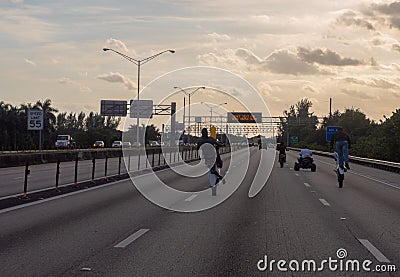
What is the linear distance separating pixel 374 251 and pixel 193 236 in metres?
3.35

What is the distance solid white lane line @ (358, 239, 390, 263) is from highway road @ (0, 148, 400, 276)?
0.02m

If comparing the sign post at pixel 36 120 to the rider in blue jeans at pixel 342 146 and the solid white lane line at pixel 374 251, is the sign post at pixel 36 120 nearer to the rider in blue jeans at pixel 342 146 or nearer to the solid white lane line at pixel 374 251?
the rider in blue jeans at pixel 342 146

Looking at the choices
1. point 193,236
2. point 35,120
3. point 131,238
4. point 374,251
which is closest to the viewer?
point 374,251

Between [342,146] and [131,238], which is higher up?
[342,146]

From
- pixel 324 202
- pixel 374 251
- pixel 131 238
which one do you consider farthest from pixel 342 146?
pixel 131 238

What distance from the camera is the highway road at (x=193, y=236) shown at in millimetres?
9844

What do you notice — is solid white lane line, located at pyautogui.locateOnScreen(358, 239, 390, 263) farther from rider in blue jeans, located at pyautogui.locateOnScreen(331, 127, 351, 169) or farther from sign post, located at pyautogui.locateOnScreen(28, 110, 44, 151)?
sign post, located at pyautogui.locateOnScreen(28, 110, 44, 151)

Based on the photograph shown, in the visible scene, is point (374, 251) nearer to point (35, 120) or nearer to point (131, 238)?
point (131, 238)

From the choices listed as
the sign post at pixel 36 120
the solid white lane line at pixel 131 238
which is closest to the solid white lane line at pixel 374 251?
the solid white lane line at pixel 131 238

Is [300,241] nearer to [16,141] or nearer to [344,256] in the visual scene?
[344,256]

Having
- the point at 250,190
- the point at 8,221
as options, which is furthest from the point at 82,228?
the point at 250,190

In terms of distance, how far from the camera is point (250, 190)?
25.0 meters

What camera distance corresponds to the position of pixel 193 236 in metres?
12.8

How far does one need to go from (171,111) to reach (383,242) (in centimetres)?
8556
